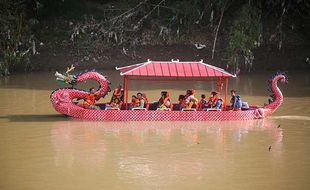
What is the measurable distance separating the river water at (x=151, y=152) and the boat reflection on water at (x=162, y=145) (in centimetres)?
2

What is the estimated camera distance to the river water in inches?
433

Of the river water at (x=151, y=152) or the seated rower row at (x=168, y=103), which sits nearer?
the river water at (x=151, y=152)

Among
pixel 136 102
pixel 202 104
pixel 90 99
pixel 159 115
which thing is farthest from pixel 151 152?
pixel 90 99

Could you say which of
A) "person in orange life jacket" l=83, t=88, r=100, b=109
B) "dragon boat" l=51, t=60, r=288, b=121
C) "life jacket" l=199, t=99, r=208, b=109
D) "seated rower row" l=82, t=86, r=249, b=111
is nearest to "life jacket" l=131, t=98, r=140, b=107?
"seated rower row" l=82, t=86, r=249, b=111

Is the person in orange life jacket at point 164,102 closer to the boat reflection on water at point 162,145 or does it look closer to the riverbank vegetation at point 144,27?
the boat reflection on water at point 162,145

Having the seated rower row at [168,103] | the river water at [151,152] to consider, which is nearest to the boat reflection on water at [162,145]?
the river water at [151,152]

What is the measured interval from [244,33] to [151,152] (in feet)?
37.2

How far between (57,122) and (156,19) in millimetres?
11730

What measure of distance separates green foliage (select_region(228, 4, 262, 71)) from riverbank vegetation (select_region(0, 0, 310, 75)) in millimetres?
368

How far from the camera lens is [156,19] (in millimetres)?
26734

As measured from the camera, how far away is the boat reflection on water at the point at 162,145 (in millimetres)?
11823

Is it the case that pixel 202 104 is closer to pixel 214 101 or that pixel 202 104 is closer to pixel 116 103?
pixel 214 101

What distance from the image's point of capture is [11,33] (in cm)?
2303

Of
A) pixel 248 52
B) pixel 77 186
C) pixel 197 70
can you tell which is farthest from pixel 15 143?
pixel 248 52
